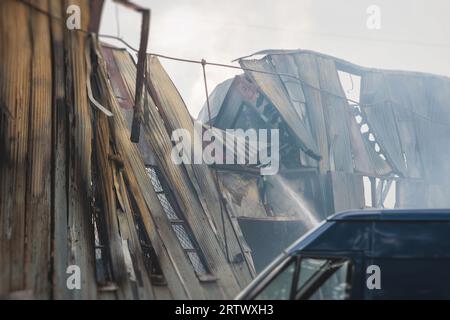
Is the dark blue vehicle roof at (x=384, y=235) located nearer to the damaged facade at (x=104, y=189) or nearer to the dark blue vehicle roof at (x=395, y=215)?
the dark blue vehicle roof at (x=395, y=215)

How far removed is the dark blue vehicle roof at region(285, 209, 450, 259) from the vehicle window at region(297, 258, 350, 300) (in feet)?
0.40

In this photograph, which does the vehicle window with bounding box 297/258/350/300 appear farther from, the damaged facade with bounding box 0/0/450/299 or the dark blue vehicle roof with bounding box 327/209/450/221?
the damaged facade with bounding box 0/0/450/299

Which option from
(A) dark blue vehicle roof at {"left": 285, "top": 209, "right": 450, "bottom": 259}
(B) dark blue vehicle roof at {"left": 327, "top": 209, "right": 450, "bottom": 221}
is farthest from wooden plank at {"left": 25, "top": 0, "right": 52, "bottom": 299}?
(B) dark blue vehicle roof at {"left": 327, "top": 209, "right": 450, "bottom": 221}

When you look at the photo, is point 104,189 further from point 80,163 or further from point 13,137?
point 13,137

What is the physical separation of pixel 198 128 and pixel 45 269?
6638mm

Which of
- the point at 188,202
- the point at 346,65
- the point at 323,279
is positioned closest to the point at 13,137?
the point at 188,202

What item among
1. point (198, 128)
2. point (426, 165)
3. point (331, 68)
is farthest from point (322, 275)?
point (426, 165)

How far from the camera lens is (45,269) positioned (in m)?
6.97

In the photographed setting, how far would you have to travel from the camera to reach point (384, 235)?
5.10 metres

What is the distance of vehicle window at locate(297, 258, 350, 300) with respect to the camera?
4.83 meters

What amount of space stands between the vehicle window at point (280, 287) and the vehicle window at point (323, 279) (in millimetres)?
96

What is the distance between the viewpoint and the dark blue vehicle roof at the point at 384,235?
5.01m

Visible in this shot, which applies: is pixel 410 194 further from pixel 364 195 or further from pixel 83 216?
pixel 83 216

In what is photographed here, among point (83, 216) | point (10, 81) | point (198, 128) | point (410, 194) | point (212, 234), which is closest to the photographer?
point (10, 81)
